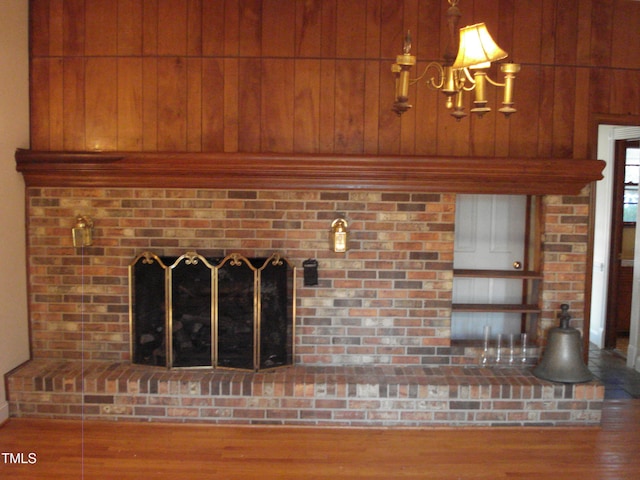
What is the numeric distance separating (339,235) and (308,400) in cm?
109

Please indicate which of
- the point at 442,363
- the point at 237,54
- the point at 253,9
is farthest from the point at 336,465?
the point at 253,9

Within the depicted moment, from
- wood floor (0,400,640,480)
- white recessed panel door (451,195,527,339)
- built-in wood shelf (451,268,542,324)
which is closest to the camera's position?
wood floor (0,400,640,480)

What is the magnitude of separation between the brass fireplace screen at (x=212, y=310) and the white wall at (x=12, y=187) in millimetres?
749

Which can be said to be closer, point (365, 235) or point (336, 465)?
point (336, 465)

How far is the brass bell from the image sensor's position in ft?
11.8

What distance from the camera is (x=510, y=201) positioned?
13.6 ft

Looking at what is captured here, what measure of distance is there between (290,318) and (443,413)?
1.18m

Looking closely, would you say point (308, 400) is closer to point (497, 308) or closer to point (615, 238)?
point (497, 308)

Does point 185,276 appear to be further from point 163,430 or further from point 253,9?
point 253,9

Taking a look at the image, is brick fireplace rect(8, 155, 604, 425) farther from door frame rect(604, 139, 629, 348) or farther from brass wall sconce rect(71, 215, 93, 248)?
door frame rect(604, 139, 629, 348)

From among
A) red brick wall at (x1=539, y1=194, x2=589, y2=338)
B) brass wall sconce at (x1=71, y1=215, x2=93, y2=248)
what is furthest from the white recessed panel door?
brass wall sconce at (x1=71, y1=215, x2=93, y2=248)

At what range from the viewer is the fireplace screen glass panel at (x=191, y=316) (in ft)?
12.3

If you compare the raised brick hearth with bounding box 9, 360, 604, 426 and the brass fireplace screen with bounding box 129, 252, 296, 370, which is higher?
the brass fireplace screen with bounding box 129, 252, 296, 370

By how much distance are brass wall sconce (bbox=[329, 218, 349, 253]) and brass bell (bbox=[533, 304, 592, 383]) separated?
4.97 feet
